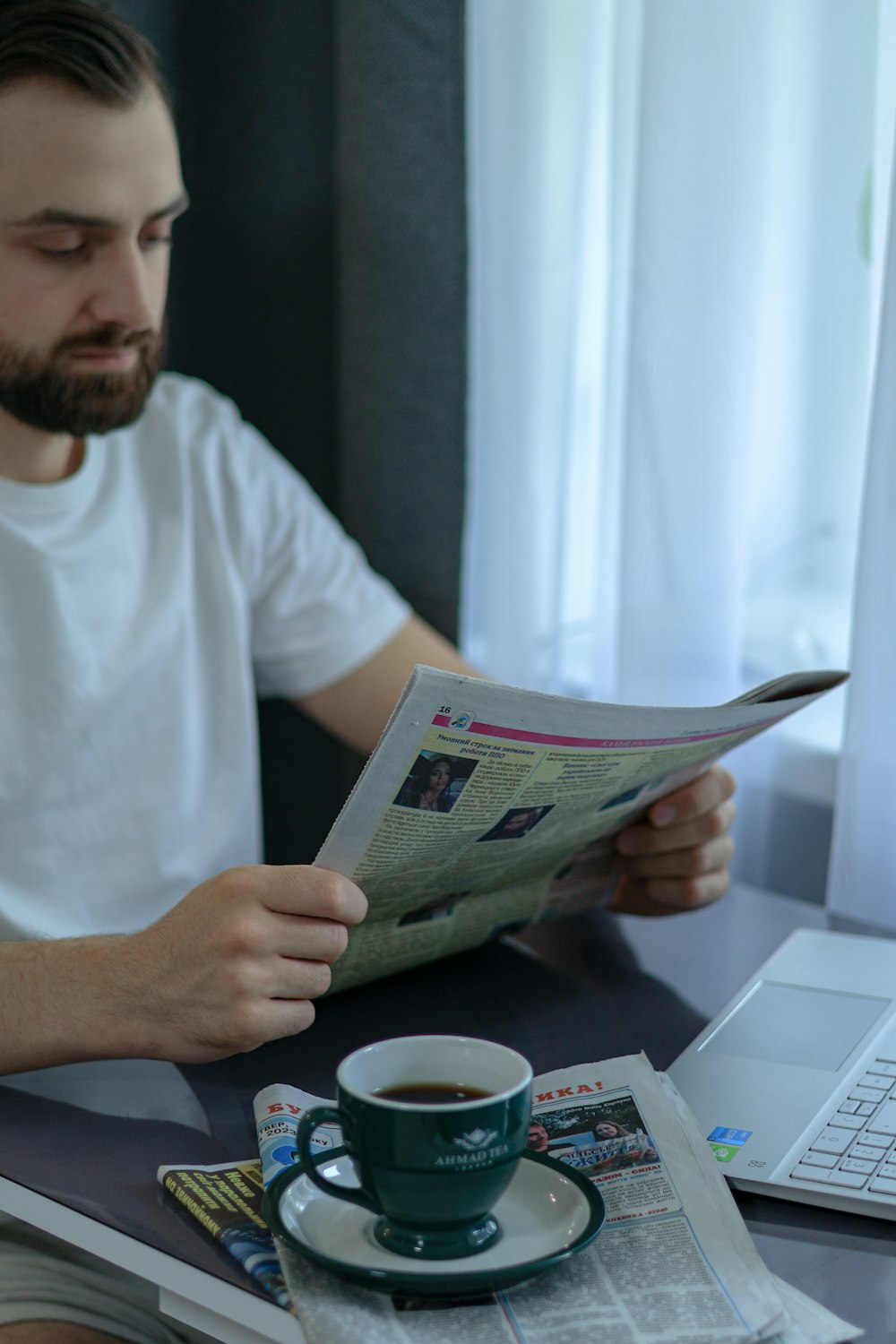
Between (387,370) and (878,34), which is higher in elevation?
(878,34)

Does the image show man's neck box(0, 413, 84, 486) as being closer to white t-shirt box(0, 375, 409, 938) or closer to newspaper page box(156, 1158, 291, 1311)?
white t-shirt box(0, 375, 409, 938)

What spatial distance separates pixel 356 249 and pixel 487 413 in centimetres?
24

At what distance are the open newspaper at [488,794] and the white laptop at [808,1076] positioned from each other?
0.16 m

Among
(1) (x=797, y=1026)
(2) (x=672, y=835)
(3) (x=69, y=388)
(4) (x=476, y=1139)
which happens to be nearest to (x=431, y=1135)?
(4) (x=476, y=1139)

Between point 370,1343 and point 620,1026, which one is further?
point 620,1026

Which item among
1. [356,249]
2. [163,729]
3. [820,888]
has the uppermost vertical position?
[356,249]

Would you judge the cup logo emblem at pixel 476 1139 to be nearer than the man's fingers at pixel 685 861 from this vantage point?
Yes

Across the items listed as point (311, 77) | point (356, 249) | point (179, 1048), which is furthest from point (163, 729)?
point (311, 77)

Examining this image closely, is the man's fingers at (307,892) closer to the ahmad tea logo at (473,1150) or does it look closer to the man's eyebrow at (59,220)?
the ahmad tea logo at (473,1150)

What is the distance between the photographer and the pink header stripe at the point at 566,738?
70cm

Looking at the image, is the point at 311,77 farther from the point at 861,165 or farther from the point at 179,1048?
the point at 179,1048

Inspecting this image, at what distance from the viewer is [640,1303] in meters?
0.56

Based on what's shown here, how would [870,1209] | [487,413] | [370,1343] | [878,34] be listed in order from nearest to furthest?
[370,1343], [870,1209], [878,34], [487,413]

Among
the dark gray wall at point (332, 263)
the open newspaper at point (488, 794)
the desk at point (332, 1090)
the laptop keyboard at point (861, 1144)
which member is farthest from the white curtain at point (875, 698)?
the dark gray wall at point (332, 263)
